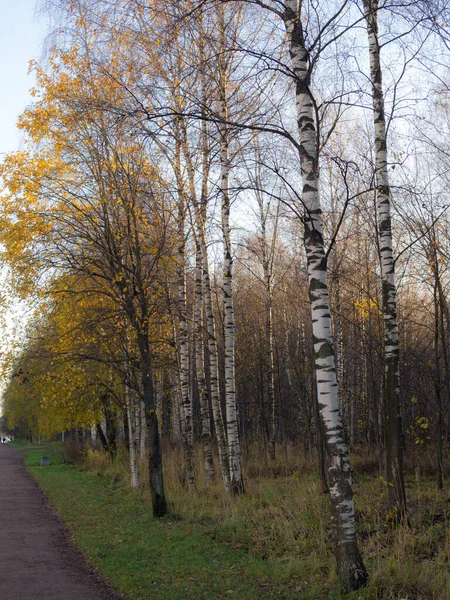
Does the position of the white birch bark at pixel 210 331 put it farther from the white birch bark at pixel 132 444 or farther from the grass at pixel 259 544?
the white birch bark at pixel 132 444

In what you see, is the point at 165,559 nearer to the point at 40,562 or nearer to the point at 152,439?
the point at 40,562

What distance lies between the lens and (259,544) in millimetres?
9000

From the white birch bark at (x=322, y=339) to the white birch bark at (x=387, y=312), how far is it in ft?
7.64

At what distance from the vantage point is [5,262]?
12.9 metres

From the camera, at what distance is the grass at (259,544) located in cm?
664

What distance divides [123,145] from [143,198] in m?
1.44

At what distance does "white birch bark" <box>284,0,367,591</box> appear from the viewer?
603 cm

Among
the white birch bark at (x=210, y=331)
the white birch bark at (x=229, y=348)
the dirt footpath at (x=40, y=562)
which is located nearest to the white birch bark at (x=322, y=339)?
the dirt footpath at (x=40, y=562)

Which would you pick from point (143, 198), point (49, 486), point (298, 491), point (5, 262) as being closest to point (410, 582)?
point (298, 491)

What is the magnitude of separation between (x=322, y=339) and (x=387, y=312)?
2.95m

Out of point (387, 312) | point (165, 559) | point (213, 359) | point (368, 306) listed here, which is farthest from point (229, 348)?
point (165, 559)

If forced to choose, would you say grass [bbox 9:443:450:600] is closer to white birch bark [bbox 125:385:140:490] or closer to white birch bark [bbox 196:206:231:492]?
white birch bark [bbox 196:206:231:492]

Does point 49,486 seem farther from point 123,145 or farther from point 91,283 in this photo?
point 123,145

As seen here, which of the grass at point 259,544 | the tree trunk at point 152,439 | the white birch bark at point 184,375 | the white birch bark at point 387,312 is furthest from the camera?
the white birch bark at point 184,375
